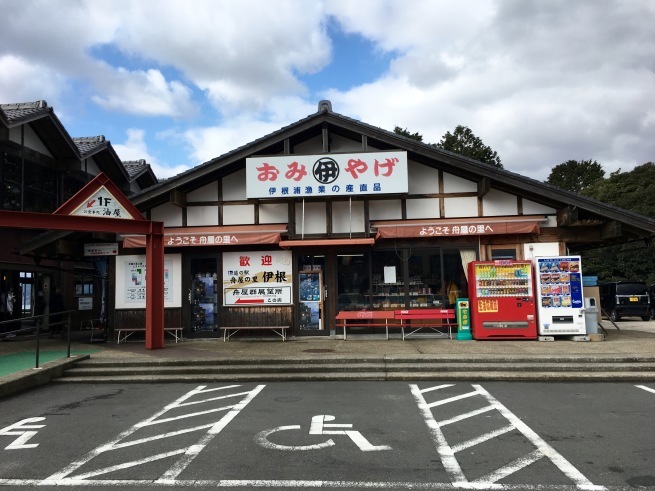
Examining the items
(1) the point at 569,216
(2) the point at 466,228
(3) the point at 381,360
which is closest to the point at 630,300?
(1) the point at 569,216

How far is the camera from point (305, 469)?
4.40 metres

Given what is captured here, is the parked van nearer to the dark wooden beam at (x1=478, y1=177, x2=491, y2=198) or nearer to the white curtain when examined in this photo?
the white curtain

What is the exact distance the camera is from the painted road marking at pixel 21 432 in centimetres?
520

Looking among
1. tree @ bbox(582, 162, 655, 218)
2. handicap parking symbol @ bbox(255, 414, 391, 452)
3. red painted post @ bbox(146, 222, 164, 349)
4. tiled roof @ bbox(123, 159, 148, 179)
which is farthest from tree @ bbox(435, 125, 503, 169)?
handicap parking symbol @ bbox(255, 414, 391, 452)

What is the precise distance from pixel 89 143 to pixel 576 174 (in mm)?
46680

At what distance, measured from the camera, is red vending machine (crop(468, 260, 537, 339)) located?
1134cm

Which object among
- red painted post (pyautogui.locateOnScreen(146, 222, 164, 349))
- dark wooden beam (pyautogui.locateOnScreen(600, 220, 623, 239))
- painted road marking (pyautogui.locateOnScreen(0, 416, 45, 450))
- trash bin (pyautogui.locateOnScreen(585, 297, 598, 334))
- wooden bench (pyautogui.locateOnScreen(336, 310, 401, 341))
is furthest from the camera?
wooden bench (pyautogui.locateOnScreen(336, 310, 401, 341))

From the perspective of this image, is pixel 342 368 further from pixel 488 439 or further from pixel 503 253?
pixel 503 253

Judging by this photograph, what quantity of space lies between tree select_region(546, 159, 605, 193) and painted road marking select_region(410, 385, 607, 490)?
156 ft

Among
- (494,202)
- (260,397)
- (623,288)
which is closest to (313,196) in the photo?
(494,202)

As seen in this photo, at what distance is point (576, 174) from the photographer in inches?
1964

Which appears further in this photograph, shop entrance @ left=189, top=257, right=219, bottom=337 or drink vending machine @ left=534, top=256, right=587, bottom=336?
shop entrance @ left=189, top=257, right=219, bottom=337

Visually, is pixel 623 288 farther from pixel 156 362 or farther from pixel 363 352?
pixel 156 362

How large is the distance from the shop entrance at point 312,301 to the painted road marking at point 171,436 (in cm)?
500
